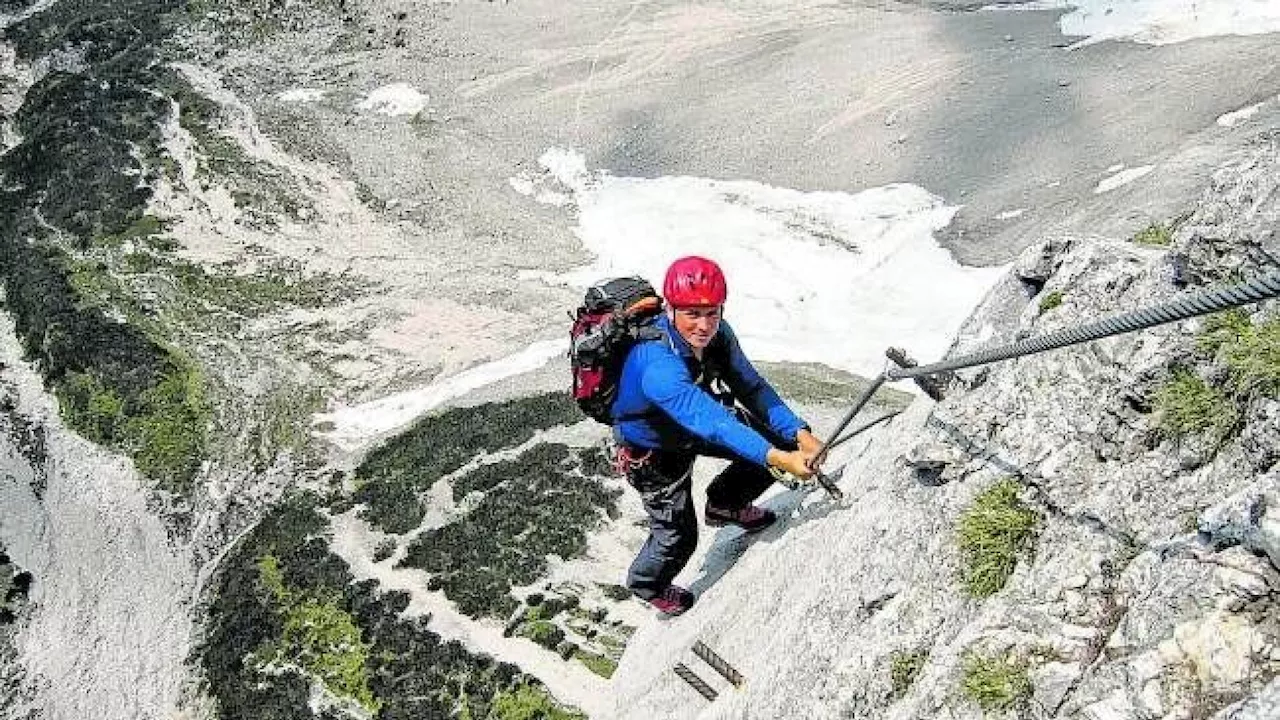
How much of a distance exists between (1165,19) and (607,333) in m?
41.5

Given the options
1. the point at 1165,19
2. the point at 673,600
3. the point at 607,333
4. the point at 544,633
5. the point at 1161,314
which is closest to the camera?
the point at 1161,314

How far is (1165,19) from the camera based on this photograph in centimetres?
4394

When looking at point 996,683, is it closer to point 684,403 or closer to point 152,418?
point 684,403

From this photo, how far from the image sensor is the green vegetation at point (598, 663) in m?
18.0

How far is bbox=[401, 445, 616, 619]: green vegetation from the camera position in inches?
851

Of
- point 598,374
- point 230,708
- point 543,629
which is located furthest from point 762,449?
point 230,708

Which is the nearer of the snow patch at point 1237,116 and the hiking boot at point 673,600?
the hiking boot at point 673,600

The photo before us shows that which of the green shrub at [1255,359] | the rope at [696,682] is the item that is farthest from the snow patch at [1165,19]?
the green shrub at [1255,359]

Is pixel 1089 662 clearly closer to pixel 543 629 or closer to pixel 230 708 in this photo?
pixel 543 629

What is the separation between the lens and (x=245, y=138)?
5050 centimetres

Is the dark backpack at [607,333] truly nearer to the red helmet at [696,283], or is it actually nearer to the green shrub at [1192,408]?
the red helmet at [696,283]

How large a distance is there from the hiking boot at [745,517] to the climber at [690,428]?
13 mm

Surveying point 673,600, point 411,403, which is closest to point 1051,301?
point 673,600

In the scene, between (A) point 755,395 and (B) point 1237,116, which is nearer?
(A) point 755,395
